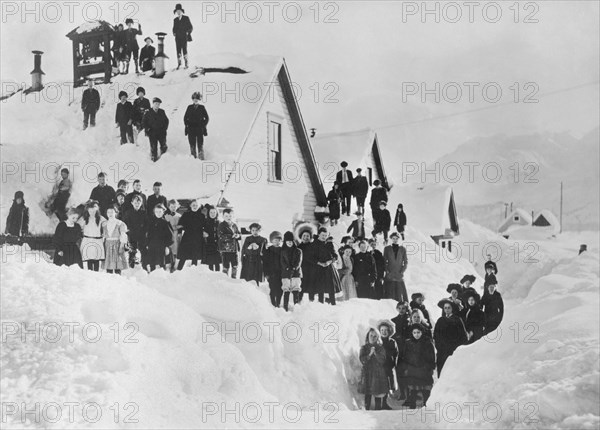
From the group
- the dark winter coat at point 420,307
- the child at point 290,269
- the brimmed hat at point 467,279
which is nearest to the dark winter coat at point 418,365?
the dark winter coat at point 420,307

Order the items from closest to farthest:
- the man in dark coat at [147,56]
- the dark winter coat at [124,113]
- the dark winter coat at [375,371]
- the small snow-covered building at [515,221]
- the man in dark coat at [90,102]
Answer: the dark winter coat at [375,371]
the small snow-covered building at [515,221]
the dark winter coat at [124,113]
the man in dark coat at [90,102]
the man in dark coat at [147,56]

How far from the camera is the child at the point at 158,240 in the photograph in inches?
241

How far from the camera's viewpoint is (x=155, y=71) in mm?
7160

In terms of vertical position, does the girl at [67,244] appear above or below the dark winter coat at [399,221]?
below

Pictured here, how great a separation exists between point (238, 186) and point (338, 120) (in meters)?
1.53

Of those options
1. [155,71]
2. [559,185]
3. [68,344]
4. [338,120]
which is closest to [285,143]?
[338,120]

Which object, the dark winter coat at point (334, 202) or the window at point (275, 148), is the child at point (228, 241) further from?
the dark winter coat at point (334, 202)

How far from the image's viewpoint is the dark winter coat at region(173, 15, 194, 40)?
6633 mm

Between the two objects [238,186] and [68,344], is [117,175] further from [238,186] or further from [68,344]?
[68,344]

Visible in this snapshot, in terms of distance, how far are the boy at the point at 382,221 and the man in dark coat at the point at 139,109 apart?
308 cm

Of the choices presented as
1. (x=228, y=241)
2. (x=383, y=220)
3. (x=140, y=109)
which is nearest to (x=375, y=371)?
(x=228, y=241)

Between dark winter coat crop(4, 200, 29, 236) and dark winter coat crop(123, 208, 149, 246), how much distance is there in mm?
1197

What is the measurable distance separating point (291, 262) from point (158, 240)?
143cm

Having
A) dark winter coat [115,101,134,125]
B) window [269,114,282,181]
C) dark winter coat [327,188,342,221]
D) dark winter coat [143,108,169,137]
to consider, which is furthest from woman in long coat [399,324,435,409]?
dark winter coat [115,101,134,125]
